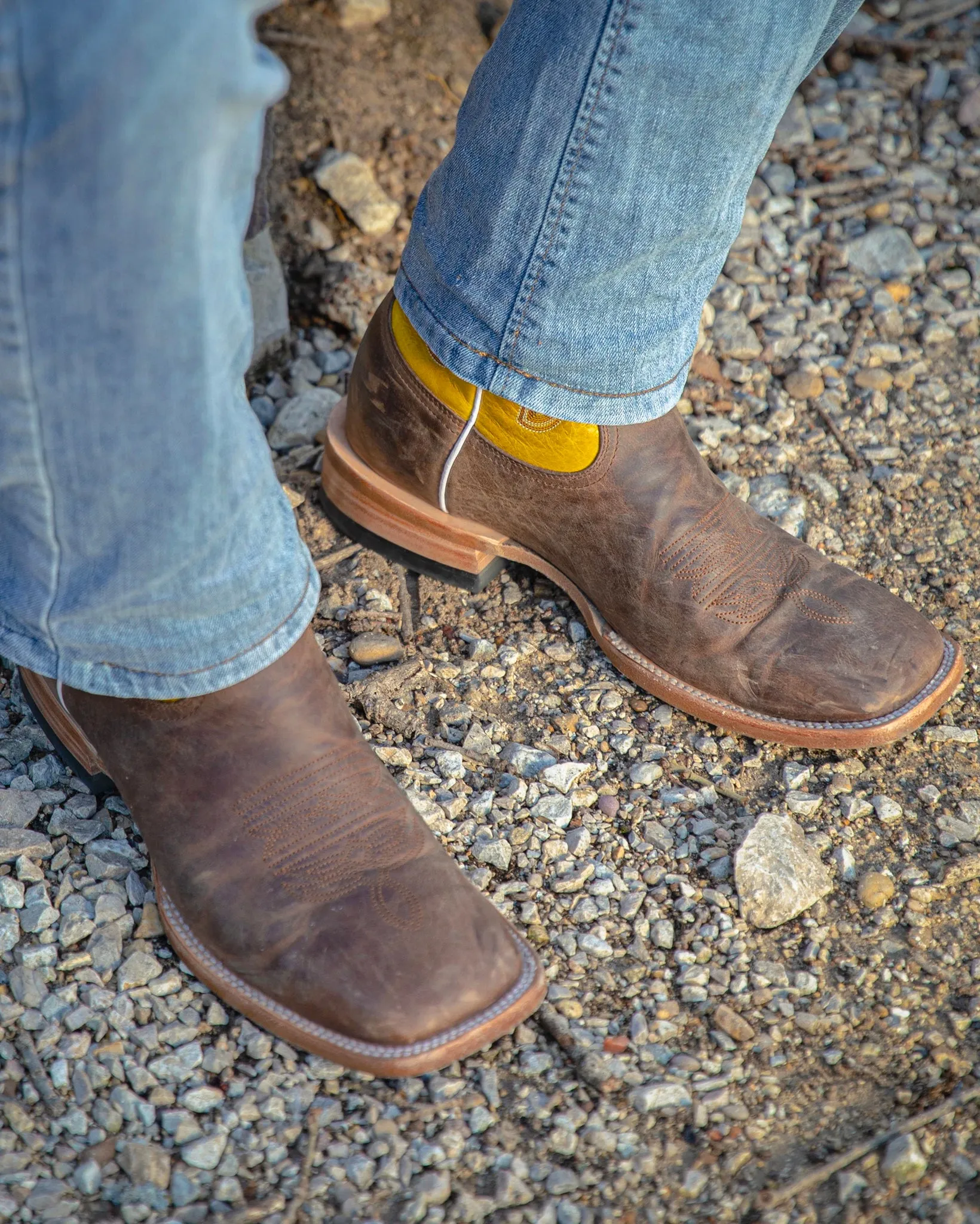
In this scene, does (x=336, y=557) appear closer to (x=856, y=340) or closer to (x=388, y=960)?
(x=388, y=960)

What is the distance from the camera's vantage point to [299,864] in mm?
1286

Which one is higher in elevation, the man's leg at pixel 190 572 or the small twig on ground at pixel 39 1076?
the man's leg at pixel 190 572

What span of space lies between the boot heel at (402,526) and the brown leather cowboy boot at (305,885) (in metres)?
0.51

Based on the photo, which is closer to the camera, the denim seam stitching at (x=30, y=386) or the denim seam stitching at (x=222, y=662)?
the denim seam stitching at (x=30, y=386)

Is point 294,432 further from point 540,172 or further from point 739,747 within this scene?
point 739,747

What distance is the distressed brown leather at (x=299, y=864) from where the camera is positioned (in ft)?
4.03

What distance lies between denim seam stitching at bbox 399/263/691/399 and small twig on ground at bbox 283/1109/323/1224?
3.24 feet

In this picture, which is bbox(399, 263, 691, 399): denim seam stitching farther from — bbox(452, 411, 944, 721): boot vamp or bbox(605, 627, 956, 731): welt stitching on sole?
bbox(605, 627, 956, 731): welt stitching on sole

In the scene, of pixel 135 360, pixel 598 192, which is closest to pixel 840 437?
pixel 598 192

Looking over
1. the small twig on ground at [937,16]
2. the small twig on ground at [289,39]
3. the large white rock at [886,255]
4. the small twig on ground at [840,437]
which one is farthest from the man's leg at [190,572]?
the small twig on ground at [937,16]

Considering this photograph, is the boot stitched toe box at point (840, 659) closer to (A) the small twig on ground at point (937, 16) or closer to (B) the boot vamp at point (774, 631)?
(B) the boot vamp at point (774, 631)

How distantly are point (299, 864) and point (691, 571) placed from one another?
748 mm

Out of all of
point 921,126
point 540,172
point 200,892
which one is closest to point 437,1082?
point 200,892

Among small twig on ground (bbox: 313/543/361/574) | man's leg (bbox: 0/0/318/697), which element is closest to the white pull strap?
small twig on ground (bbox: 313/543/361/574)
